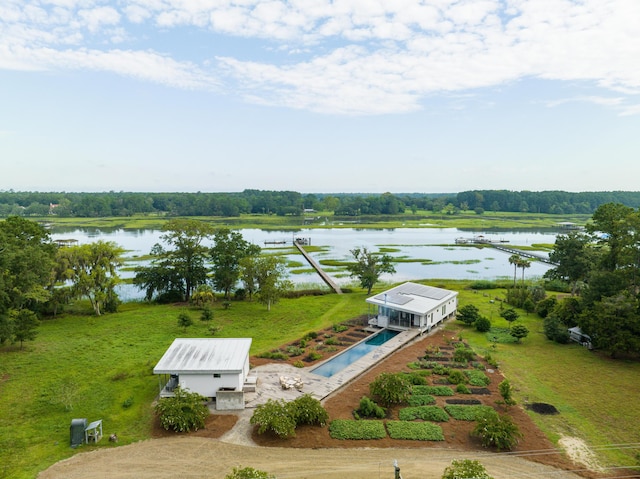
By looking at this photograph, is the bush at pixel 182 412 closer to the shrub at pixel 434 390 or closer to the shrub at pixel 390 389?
the shrub at pixel 390 389

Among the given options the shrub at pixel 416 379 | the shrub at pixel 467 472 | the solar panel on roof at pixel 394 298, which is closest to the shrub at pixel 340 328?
the solar panel on roof at pixel 394 298

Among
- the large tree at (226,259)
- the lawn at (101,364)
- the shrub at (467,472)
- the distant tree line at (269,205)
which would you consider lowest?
the lawn at (101,364)

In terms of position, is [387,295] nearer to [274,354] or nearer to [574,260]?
[274,354]

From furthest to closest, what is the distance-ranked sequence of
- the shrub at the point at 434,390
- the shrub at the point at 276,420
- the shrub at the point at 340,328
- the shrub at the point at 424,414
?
1. the shrub at the point at 340,328
2. the shrub at the point at 434,390
3. the shrub at the point at 424,414
4. the shrub at the point at 276,420

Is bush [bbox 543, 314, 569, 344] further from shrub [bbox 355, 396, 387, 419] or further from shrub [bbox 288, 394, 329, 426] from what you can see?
shrub [bbox 288, 394, 329, 426]

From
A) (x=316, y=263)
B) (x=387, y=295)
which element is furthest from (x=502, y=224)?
(x=387, y=295)
